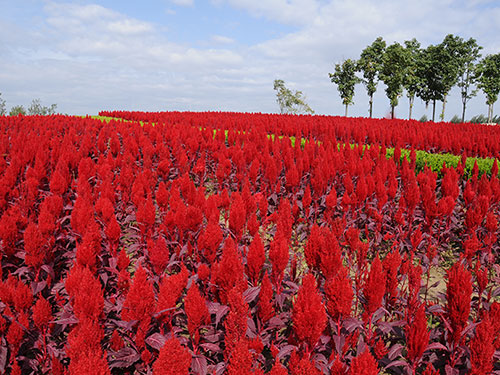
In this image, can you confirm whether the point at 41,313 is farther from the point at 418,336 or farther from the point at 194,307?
the point at 418,336

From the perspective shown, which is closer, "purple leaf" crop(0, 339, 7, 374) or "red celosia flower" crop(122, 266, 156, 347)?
"red celosia flower" crop(122, 266, 156, 347)

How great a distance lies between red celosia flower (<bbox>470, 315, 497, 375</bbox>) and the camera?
180 cm

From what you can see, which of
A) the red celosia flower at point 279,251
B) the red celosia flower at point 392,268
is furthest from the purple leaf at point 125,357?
the red celosia flower at point 392,268

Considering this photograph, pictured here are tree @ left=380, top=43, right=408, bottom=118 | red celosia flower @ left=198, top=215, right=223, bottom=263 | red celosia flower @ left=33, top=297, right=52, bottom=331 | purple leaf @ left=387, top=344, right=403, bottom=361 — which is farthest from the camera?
tree @ left=380, top=43, right=408, bottom=118

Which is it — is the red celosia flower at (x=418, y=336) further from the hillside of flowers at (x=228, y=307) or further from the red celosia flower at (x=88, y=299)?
the red celosia flower at (x=88, y=299)

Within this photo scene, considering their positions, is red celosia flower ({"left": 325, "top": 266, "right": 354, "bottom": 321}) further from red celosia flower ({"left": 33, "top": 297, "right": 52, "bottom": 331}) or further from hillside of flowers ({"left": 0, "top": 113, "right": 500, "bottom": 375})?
red celosia flower ({"left": 33, "top": 297, "right": 52, "bottom": 331})

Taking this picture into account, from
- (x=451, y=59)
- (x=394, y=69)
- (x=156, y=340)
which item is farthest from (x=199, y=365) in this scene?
(x=451, y=59)

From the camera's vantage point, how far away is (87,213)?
3.12 metres

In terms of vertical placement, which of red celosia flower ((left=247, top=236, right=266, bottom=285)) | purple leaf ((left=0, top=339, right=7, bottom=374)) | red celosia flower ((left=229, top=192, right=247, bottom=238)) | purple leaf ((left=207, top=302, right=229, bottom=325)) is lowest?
purple leaf ((left=0, top=339, right=7, bottom=374))

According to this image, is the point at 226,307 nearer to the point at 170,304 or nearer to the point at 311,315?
Answer: the point at 170,304

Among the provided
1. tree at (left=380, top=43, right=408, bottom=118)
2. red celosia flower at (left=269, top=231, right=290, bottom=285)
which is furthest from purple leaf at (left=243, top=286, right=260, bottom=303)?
tree at (left=380, top=43, right=408, bottom=118)

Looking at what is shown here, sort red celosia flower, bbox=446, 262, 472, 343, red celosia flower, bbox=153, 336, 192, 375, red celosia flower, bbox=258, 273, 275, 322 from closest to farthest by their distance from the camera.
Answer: red celosia flower, bbox=153, 336, 192, 375 < red celosia flower, bbox=446, 262, 472, 343 < red celosia flower, bbox=258, 273, 275, 322

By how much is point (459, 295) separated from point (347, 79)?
49278 mm

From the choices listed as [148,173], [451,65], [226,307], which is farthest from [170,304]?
[451,65]
